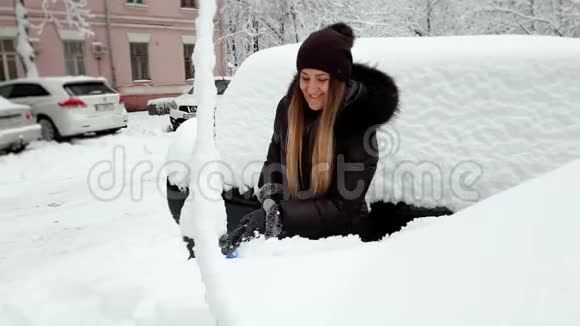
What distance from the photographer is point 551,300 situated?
25.1 inches

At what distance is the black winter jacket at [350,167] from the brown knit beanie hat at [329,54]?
100 mm

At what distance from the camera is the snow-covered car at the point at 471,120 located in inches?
72.3

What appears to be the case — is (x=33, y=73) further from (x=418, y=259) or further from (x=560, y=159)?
(x=560, y=159)

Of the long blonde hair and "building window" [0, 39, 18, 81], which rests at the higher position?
"building window" [0, 39, 18, 81]

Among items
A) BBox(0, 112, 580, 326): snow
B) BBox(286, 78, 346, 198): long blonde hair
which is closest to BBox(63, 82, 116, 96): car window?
BBox(0, 112, 580, 326): snow

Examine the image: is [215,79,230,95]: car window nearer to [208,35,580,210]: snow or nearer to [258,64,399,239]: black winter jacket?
[258,64,399,239]: black winter jacket

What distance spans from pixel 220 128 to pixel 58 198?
371cm

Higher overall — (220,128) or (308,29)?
(308,29)

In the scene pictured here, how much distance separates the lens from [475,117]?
1.91 m

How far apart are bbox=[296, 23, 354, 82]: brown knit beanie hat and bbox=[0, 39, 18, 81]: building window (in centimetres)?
108

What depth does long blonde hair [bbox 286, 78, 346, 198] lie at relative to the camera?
1.83m

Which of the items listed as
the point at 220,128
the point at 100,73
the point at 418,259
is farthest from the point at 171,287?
the point at 220,128

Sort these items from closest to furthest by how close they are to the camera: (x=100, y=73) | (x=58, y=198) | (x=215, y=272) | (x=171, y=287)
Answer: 1. (x=215, y=272)
2. (x=171, y=287)
3. (x=100, y=73)
4. (x=58, y=198)

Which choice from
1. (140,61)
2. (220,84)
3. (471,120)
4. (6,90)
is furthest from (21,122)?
(471,120)
